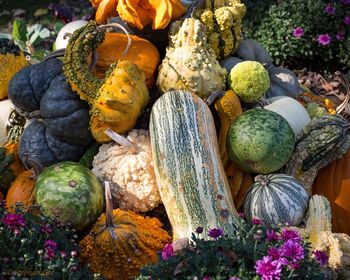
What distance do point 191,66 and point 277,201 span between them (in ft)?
3.02

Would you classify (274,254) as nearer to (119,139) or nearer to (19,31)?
(119,139)

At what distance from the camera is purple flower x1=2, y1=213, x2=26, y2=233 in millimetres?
2672

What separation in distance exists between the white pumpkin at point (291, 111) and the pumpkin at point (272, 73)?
240mm

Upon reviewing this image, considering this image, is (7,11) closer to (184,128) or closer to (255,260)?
(184,128)

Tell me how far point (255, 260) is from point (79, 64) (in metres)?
1.76

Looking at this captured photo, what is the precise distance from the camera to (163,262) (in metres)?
2.43

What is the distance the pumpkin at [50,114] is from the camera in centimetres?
357

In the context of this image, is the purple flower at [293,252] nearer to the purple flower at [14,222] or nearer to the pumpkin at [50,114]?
the purple flower at [14,222]

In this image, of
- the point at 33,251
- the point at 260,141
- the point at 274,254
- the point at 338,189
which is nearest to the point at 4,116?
the point at 33,251

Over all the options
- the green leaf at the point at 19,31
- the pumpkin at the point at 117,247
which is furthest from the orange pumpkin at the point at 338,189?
the green leaf at the point at 19,31

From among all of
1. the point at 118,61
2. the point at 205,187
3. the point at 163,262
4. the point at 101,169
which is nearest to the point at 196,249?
the point at 163,262

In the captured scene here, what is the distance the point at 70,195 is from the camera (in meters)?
3.19

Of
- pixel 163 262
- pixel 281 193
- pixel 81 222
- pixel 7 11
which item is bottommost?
pixel 7 11

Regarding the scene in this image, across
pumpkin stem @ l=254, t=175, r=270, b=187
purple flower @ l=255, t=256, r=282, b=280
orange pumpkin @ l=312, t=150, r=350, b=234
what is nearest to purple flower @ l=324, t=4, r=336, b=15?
orange pumpkin @ l=312, t=150, r=350, b=234
